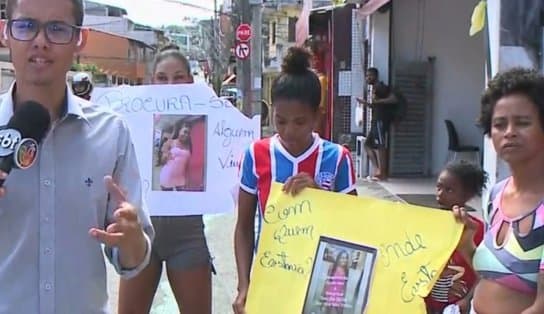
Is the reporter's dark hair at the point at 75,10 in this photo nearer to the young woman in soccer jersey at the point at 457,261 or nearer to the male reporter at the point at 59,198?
the male reporter at the point at 59,198

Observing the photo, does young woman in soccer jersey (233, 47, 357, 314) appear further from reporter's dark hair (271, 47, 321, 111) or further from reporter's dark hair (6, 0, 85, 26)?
reporter's dark hair (6, 0, 85, 26)

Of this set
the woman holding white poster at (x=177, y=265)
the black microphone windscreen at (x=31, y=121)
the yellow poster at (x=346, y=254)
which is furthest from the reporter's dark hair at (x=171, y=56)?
the black microphone windscreen at (x=31, y=121)

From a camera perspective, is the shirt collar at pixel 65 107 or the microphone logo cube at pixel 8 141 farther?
the shirt collar at pixel 65 107

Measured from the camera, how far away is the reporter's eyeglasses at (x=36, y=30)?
6.27ft

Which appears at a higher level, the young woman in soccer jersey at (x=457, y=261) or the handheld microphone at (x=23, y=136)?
the handheld microphone at (x=23, y=136)

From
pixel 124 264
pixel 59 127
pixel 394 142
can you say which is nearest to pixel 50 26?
pixel 59 127

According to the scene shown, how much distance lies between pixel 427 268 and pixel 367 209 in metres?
0.30

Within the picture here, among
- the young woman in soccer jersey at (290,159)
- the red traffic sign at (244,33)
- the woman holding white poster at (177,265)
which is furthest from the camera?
the red traffic sign at (244,33)

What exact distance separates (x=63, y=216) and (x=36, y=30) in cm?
47

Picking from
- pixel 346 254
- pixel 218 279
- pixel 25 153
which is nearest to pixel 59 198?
pixel 25 153

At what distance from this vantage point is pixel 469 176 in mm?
3611

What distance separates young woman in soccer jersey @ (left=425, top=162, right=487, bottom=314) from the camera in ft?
10.7

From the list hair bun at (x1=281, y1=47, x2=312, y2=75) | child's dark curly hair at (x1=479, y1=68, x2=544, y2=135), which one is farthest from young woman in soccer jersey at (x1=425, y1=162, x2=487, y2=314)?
hair bun at (x1=281, y1=47, x2=312, y2=75)

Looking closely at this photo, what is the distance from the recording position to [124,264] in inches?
77.9
